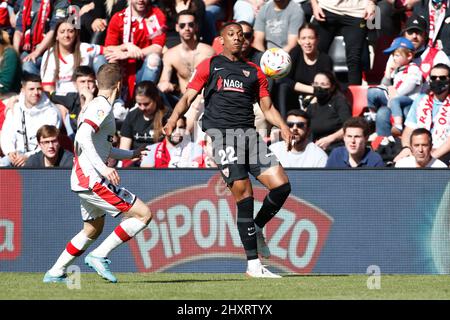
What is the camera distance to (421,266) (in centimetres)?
1159

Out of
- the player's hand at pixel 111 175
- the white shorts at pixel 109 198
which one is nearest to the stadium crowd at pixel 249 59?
the white shorts at pixel 109 198

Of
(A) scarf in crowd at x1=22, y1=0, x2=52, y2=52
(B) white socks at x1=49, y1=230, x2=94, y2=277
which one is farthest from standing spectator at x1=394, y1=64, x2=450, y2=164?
(A) scarf in crowd at x1=22, y1=0, x2=52, y2=52

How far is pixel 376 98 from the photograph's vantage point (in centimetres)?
1437

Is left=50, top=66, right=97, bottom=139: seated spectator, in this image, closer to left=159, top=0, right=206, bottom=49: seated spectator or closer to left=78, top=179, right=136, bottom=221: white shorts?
left=159, top=0, right=206, bottom=49: seated spectator

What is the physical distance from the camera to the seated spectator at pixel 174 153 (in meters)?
13.1

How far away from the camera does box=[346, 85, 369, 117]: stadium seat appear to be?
48.2 ft

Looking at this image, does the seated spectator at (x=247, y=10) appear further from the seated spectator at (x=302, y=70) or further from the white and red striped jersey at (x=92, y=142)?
the white and red striped jersey at (x=92, y=142)

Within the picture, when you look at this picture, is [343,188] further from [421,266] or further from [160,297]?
[160,297]

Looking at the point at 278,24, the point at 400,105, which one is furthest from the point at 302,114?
the point at 278,24

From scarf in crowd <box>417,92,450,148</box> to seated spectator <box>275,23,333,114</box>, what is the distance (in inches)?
64.6

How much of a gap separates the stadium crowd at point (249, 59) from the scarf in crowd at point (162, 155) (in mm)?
15

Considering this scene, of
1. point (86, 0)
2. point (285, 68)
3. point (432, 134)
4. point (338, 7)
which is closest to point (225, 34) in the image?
point (285, 68)

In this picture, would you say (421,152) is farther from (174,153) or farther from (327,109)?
(174,153)

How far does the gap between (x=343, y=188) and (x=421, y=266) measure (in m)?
1.25
